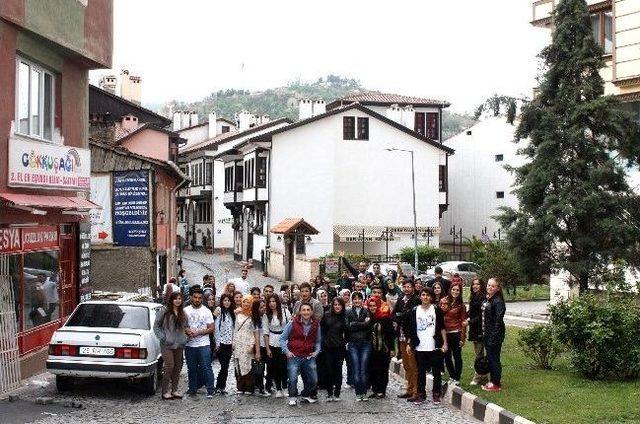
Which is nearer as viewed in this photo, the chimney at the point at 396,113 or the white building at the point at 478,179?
the chimney at the point at 396,113

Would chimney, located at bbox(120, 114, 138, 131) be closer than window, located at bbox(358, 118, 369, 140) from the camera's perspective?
Yes

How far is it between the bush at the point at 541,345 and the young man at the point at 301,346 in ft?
12.8

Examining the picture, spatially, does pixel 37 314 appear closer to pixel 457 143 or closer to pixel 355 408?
pixel 355 408

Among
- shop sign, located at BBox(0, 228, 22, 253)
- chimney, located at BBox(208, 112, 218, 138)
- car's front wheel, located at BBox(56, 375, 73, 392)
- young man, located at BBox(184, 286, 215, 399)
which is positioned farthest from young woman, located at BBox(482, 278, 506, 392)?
chimney, located at BBox(208, 112, 218, 138)

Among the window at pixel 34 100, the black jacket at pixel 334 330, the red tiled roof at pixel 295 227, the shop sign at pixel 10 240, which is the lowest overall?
the black jacket at pixel 334 330

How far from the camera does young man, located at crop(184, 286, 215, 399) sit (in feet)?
41.9

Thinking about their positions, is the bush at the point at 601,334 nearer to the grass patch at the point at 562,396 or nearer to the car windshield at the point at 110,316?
the grass patch at the point at 562,396

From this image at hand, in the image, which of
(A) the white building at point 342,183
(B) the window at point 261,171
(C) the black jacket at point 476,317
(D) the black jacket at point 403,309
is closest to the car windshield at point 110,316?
(D) the black jacket at point 403,309

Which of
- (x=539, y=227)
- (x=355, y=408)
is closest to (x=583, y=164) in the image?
(x=539, y=227)

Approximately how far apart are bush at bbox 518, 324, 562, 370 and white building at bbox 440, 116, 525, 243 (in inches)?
1861

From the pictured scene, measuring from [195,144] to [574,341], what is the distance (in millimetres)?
72384

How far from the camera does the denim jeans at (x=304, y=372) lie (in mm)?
12469

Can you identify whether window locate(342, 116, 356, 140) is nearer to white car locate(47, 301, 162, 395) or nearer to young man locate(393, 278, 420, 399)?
young man locate(393, 278, 420, 399)

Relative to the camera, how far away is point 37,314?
635 inches
